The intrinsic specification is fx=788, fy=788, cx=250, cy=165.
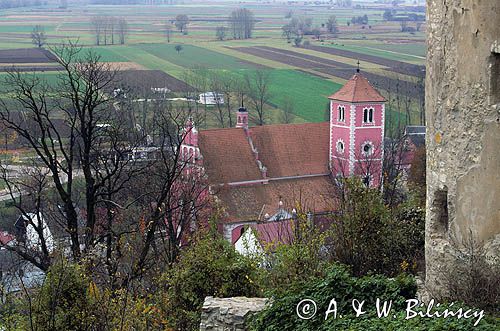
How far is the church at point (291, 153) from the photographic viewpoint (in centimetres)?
4206

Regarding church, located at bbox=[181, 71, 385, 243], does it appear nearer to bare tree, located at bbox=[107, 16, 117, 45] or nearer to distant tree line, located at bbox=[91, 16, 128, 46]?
distant tree line, located at bbox=[91, 16, 128, 46]

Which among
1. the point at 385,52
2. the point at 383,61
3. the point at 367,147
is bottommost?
the point at 367,147

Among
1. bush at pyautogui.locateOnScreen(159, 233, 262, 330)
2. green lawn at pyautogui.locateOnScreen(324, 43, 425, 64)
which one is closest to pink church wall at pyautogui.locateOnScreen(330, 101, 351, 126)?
bush at pyautogui.locateOnScreen(159, 233, 262, 330)

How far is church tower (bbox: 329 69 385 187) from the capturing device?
145 feet

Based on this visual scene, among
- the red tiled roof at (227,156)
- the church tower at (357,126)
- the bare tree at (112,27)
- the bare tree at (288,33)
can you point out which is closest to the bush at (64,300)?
the red tiled roof at (227,156)

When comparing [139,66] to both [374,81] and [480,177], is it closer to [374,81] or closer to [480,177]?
[374,81]

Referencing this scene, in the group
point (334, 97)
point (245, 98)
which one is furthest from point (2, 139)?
point (245, 98)

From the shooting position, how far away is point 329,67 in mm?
88438

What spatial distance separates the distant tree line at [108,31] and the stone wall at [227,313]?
9866 centimetres

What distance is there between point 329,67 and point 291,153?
44.7 meters

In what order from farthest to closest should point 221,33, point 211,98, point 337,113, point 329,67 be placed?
point 221,33 → point 329,67 → point 211,98 → point 337,113

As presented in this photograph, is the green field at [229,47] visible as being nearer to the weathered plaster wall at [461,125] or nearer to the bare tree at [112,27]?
the bare tree at [112,27]

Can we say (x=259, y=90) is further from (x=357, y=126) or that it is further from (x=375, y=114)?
(x=375, y=114)

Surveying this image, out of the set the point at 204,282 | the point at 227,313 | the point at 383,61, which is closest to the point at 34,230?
the point at 204,282
